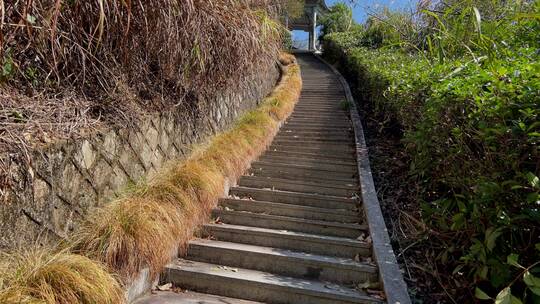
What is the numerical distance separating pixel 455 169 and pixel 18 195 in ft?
9.61

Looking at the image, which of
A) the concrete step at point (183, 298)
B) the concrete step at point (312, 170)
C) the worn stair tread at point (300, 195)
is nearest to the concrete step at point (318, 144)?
the concrete step at point (312, 170)

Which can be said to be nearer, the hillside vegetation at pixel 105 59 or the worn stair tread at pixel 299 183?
the hillside vegetation at pixel 105 59

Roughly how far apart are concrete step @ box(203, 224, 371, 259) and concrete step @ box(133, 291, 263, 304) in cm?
84

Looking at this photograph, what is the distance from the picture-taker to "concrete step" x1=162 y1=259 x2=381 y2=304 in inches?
128

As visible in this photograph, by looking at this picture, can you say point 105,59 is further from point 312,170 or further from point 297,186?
point 312,170

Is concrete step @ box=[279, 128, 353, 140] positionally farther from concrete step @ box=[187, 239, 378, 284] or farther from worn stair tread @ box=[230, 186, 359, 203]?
concrete step @ box=[187, 239, 378, 284]

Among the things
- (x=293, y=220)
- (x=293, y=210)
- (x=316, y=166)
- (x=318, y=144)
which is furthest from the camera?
(x=318, y=144)

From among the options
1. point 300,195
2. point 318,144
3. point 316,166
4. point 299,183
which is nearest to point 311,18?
point 318,144

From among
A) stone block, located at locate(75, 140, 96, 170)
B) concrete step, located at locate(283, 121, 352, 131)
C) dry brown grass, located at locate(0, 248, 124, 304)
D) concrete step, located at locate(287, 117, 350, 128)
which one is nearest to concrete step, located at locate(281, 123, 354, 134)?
concrete step, located at locate(283, 121, 352, 131)

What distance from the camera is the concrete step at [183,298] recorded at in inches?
127

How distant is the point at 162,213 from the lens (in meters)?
3.45

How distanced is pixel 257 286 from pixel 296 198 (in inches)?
72.2

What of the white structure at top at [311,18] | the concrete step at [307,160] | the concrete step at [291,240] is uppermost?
the white structure at top at [311,18]

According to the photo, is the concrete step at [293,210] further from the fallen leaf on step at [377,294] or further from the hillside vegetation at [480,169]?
the fallen leaf on step at [377,294]
